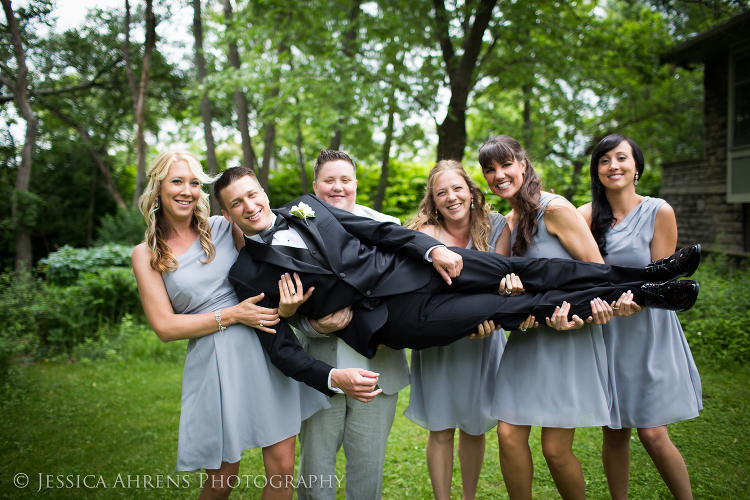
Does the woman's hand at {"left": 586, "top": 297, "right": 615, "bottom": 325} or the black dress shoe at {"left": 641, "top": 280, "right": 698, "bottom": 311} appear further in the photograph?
the woman's hand at {"left": 586, "top": 297, "right": 615, "bottom": 325}

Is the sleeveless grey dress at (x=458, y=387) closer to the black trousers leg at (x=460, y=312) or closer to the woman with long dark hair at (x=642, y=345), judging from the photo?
the black trousers leg at (x=460, y=312)

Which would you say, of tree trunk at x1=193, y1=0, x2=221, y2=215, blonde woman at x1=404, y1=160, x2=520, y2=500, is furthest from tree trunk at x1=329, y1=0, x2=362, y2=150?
blonde woman at x1=404, y1=160, x2=520, y2=500

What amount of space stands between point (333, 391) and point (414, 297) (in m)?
0.65

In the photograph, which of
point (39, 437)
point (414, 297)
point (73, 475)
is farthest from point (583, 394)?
point (39, 437)

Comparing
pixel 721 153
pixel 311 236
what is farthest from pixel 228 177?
pixel 721 153

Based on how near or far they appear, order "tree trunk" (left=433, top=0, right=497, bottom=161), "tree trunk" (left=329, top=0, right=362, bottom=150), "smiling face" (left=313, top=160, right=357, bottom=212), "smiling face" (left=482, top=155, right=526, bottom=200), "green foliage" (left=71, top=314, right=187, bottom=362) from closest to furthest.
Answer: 1. "smiling face" (left=482, top=155, right=526, bottom=200)
2. "smiling face" (left=313, top=160, right=357, bottom=212)
3. "green foliage" (left=71, top=314, right=187, bottom=362)
4. "tree trunk" (left=433, top=0, right=497, bottom=161)
5. "tree trunk" (left=329, top=0, right=362, bottom=150)

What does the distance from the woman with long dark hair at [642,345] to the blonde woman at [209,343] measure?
5.87 ft

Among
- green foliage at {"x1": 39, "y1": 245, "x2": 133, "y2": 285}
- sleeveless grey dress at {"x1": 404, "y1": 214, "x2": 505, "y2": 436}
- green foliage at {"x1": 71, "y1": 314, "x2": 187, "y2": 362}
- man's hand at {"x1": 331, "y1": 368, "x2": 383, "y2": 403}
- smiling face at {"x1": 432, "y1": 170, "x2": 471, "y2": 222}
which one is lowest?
green foliage at {"x1": 71, "y1": 314, "x2": 187, "y2": 362}

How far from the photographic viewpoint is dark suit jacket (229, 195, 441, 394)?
2.46 meters

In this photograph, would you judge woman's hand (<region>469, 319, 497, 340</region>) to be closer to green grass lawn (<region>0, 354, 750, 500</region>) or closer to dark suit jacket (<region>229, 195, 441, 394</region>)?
dark suit jacket (<region>229, 195, 441, 394</region>)

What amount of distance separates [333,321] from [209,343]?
68cm

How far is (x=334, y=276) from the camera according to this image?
2.50 meters

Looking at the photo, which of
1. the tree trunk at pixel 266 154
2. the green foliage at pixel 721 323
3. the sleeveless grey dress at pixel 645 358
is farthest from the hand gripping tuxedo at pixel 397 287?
the tree trunk at pixel 266 154

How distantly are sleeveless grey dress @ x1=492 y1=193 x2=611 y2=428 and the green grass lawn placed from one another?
4.63 feet
